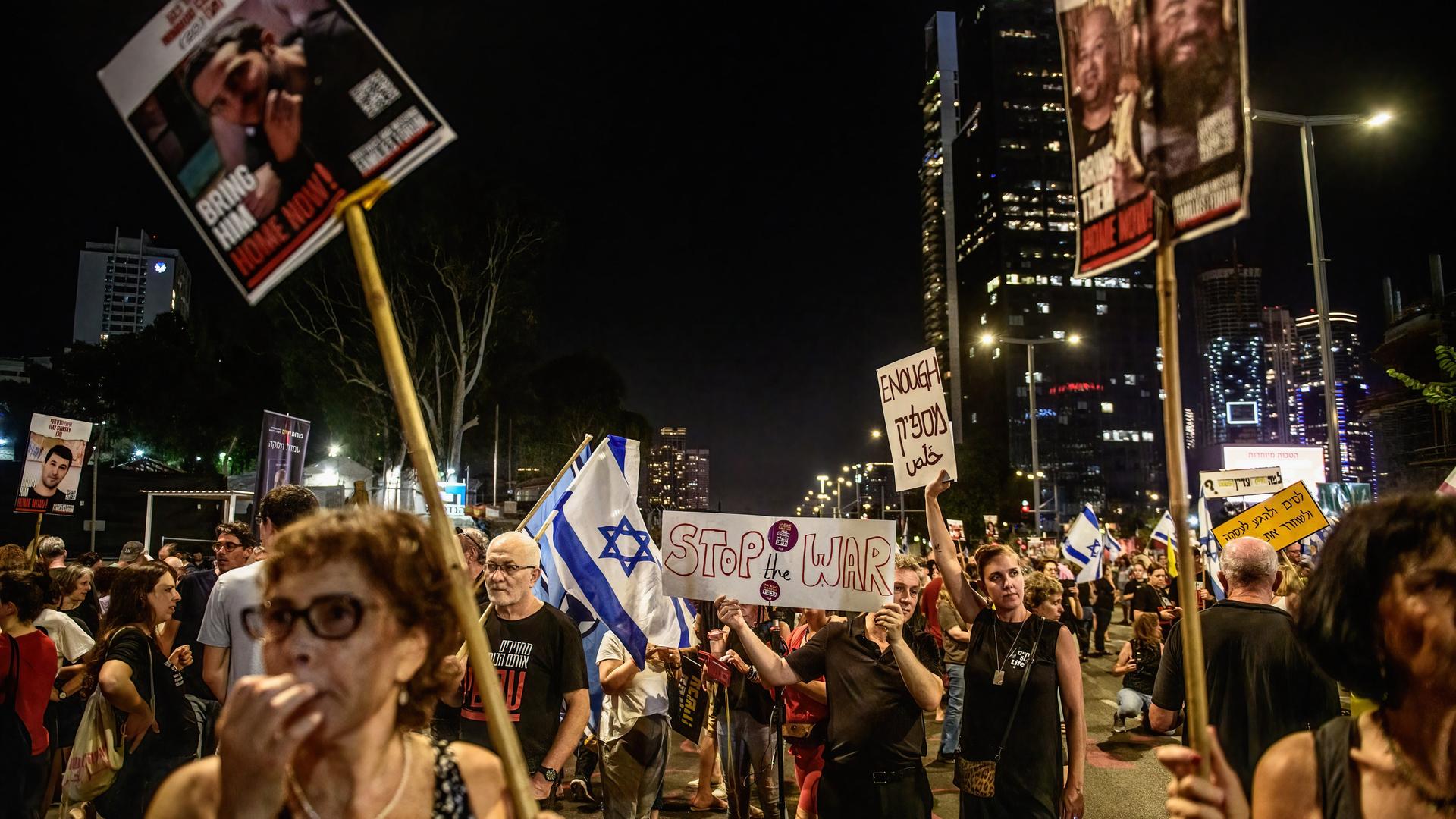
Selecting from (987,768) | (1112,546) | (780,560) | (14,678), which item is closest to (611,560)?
(780,560)

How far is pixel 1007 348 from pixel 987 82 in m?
40.6

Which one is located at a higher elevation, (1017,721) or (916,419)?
(916,419)

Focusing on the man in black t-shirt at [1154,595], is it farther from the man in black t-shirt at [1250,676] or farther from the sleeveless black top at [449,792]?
the sleeveless black top at [449,792]

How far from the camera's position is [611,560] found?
257 inches

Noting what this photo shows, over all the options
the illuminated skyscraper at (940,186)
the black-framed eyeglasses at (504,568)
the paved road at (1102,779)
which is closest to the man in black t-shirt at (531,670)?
the black-framed eyeglasses at (504,568)

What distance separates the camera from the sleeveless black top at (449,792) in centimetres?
201

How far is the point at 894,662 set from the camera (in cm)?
507

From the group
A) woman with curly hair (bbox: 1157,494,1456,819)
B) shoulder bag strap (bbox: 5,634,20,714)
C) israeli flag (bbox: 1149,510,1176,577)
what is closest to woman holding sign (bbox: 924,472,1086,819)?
woman with curly hair (bbox: 1157,494,1456,819)

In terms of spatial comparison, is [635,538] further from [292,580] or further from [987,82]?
[987,82]

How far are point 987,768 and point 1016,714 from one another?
1.12 ft

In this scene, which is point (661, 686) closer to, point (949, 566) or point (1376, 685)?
point (949, 566)

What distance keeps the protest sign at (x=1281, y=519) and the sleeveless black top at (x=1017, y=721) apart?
209 inches

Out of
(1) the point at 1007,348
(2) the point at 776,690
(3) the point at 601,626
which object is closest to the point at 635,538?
(3) the point at 601,626

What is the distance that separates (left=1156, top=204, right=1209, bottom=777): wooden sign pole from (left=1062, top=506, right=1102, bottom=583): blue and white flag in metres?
16.4
